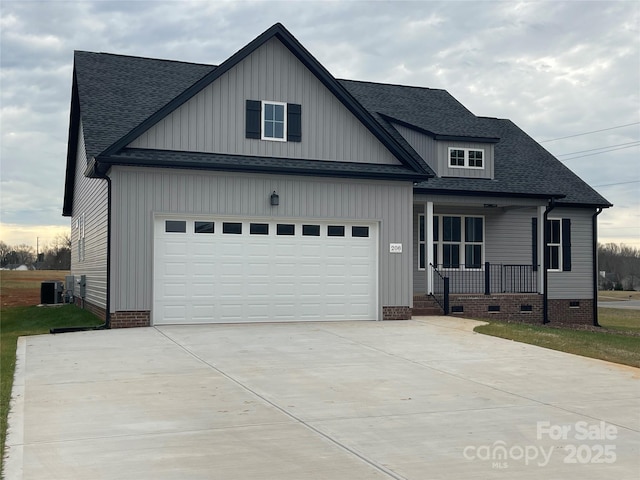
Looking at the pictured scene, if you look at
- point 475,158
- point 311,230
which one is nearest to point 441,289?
point 475,158

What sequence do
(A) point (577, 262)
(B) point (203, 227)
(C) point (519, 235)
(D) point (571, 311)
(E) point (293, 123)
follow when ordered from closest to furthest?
(B) point (203, 227) < (E) point (293, 123) < (C) point (519, 235) < (D) point (571, 311) < (A) point (577, 262)

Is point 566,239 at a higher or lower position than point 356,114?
lower

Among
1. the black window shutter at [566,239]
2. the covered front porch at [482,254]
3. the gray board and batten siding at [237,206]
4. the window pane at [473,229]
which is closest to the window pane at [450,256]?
the covered front porch at [482,254]

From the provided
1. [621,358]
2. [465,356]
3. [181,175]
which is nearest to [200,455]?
[465,356]

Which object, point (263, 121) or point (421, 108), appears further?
point (421, 108)

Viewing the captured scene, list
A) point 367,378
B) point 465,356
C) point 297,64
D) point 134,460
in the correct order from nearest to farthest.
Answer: point 134,460, point 367,378, point 465,356, point 297,64

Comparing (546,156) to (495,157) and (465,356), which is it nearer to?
(495,157)

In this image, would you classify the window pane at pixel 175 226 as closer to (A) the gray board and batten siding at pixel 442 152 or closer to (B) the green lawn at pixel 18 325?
(B) the green lawn at pixel 18 325

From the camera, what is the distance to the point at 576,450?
267 inches

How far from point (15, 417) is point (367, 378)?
463cm

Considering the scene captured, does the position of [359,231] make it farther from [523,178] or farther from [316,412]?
[316,412]

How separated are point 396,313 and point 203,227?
5253mm

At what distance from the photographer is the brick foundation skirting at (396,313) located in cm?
1830

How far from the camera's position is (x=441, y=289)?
2197 cm
